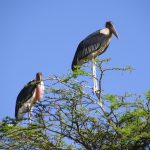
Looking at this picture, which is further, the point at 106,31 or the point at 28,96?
the point at 106,31

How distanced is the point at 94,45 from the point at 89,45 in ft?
0.45

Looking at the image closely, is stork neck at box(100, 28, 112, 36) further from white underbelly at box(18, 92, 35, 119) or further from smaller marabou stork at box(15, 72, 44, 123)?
white underbelly at box(18, 92, 35, 119)

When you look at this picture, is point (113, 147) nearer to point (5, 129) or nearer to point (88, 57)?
point (5, 129)

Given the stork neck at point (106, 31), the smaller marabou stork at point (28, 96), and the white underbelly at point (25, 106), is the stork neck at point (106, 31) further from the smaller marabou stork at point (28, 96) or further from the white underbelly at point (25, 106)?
the white underbelly at point (25, 106)

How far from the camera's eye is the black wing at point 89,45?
1508 centimetres

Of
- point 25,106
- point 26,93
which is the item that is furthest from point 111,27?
point 25,106

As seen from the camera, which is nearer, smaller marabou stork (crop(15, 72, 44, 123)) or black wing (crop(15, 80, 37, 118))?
smaller marabou stork (crop(15, 72, 44, 123))

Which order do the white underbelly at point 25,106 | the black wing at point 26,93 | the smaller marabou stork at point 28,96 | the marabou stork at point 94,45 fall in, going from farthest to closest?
the marabou stork at point 94,45 → the black wing at point 26,93 → the smaller marabou stork at point 28,96 → the white underbelly at point 25,106

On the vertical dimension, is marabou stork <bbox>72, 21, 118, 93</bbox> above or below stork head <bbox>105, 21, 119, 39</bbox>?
below

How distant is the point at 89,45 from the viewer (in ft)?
50.7

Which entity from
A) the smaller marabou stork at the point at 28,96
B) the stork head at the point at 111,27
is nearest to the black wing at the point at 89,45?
the stork head at the point at 111,27

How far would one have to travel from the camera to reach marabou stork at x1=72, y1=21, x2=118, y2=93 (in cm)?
1502

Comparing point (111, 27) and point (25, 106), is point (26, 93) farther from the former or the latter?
point (111, 27)

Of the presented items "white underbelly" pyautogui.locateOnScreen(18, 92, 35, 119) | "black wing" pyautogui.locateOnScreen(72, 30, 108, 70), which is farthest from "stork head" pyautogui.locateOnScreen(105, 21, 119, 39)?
"white underbelly" pyautogui.locateOnScreen(18, 92, 35, 119)
